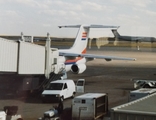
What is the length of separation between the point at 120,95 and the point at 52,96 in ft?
21.8

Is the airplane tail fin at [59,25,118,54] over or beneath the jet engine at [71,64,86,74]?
over

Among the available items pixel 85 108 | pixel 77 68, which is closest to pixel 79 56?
pixel 77 68

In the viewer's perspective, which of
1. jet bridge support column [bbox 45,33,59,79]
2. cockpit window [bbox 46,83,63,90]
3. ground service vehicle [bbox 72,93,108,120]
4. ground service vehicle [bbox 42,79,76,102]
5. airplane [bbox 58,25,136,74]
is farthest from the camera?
airplane [bbox 58,25,136,74]

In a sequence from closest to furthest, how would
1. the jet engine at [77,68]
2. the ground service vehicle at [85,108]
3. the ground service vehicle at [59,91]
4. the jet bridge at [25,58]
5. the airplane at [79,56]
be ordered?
the ground service vehicle at [85,108] → the jet bridge at [25,58] → the ground service vehicle at [59,91] → the jet engine at [77,68] → the airplane at [79,56]

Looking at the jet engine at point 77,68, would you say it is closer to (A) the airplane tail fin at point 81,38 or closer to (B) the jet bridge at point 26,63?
(B) the jet bridge at point 26,63

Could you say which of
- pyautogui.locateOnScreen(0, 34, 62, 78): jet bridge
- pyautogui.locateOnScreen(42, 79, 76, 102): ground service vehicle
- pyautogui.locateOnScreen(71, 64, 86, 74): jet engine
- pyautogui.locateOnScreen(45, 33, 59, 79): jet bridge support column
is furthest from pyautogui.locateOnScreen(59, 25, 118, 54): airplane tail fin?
pyautogui.locateOnScreen(42, 79, 76, 102): ground service vehicle

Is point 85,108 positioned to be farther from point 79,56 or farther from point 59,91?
point 79,56

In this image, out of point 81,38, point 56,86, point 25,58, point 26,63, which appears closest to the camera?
point 25,58

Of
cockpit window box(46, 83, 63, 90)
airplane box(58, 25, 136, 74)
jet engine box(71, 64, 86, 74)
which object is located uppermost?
airplane box(58, 25, 136, 74)

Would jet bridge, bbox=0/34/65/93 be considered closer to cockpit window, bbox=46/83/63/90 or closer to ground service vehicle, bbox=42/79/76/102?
cockpit window, bbox=46/83/63/90

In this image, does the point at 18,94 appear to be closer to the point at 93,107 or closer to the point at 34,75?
the point at 34,75

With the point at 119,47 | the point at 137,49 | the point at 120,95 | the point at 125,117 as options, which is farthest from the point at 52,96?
the point at 119,47

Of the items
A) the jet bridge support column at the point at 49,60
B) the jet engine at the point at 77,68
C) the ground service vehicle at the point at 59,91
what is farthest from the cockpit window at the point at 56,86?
the jet engine at the point at 77,68

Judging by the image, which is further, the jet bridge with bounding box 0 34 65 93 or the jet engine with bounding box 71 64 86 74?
the jet engine with bounding box 71 64 86 74
